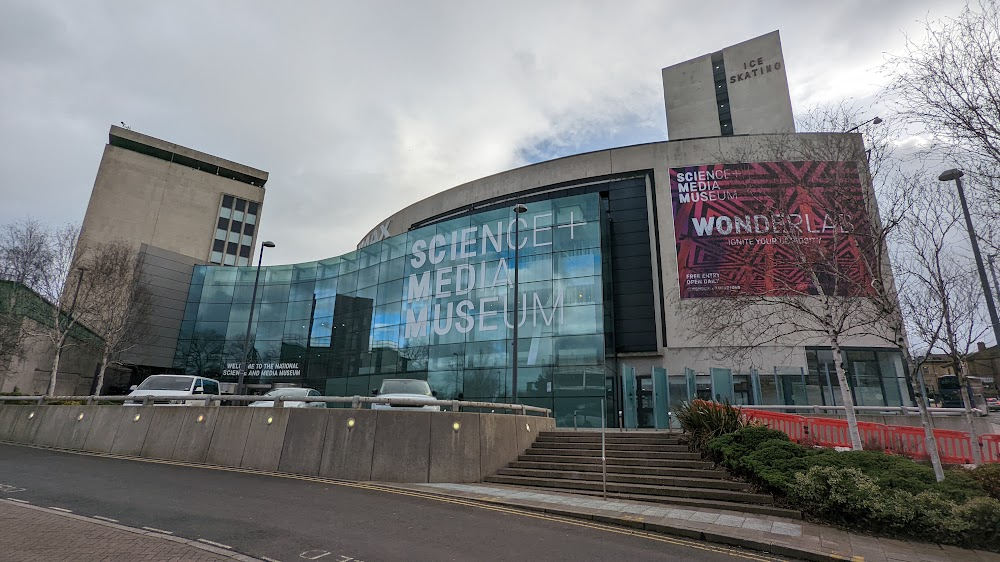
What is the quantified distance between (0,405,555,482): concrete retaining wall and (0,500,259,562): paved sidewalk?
6038mm

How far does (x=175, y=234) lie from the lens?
57.0 m

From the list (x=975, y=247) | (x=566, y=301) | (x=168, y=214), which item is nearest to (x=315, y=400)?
(x=566, y=301)

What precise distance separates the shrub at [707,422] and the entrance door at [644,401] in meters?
15.5

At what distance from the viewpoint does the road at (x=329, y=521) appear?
627 cm

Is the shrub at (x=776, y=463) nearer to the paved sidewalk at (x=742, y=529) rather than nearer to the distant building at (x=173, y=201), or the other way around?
the paved sidewalk at (x=742, y=529)

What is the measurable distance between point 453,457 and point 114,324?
34404 mm

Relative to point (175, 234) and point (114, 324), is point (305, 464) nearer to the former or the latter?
point (114, 324)

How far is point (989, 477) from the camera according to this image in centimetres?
900

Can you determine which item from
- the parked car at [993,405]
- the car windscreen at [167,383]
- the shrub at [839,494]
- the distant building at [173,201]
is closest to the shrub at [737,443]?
the shrub at [839,494]

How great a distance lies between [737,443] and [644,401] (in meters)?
18.7

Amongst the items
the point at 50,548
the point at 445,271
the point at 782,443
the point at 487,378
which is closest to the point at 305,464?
the point at 50,548

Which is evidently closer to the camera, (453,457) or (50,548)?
(50,548)

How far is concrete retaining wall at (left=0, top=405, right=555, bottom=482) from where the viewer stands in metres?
12.3

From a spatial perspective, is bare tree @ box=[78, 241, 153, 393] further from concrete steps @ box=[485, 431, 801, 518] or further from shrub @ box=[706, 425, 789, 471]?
shrub @ box=[706, 425, 789, 471]
